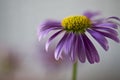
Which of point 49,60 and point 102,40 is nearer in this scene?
point 102,40

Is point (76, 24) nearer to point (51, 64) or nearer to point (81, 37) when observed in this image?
point (81, 37)

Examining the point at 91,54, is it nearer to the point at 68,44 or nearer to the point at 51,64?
the point at 68,44

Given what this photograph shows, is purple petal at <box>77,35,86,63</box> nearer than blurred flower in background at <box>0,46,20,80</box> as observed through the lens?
Yes

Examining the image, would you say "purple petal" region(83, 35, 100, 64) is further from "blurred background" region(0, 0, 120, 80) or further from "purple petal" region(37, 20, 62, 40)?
"blurred background" region(0, 0, 120, 80)

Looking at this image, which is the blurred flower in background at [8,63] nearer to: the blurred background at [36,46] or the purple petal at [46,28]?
the blurred background at [36,46]

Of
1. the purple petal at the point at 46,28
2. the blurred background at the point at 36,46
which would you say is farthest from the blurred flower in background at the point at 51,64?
the purple petal at the point at 46,28

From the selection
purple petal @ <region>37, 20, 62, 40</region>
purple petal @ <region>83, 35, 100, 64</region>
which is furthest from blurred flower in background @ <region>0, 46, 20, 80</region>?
purple petal @ <region>83, 35, 100, 64</region>

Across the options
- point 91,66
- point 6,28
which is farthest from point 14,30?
point 91,66

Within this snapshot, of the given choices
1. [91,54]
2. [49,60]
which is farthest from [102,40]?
[49,60]
